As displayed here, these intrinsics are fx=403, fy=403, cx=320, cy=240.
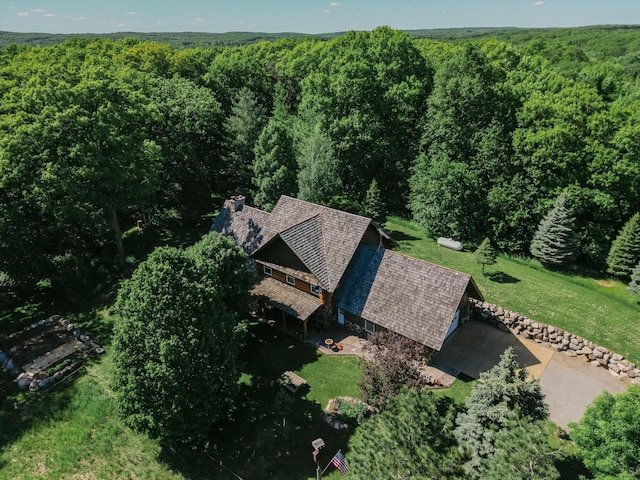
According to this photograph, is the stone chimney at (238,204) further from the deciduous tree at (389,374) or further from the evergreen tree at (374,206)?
the deciduous tree at (389,374)

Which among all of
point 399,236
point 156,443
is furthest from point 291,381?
point 399,236

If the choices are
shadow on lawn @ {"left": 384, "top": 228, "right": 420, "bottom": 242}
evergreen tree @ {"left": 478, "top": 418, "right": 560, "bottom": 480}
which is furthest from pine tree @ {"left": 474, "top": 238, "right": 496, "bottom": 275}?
evergreen tree @ {"left": 478, "top": 418, "right": 560, "bottom": 480}

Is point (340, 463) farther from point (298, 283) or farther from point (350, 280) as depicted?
point (298, 283)

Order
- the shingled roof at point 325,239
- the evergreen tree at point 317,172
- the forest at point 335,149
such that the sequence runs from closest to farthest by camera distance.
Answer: the shingled roof at point 325,239 → the forest at point 335,149 → the evergreen tree at point 317,172

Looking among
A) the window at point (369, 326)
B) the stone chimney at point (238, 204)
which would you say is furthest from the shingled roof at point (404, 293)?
the stone chimney at point (238, 204)

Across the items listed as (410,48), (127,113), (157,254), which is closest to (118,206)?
(127,113)
